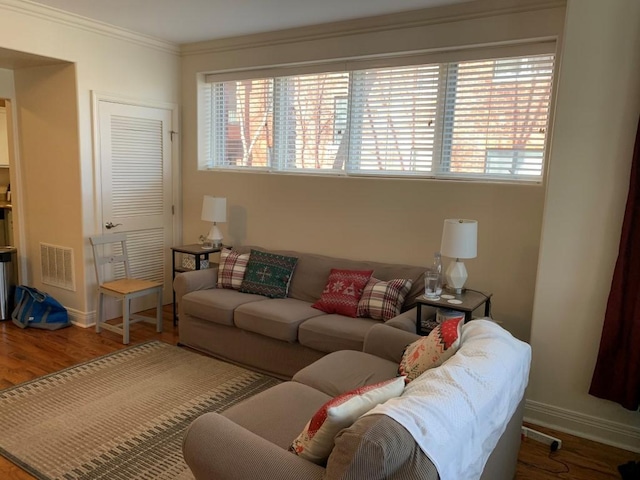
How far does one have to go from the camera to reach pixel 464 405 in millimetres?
1445

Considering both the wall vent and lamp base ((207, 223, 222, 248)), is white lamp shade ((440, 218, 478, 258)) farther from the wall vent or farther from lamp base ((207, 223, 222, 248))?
the wall vent

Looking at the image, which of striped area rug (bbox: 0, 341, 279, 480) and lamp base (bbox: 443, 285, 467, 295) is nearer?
striped area rug (bbox: 0, 341, 279, 480)

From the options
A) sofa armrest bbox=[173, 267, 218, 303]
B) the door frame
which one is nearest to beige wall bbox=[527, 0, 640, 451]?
sofa armrest bbox=[173, 267, 218, 303]

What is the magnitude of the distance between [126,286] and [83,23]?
2.28 metres

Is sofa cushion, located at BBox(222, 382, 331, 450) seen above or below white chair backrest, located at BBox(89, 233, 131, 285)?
below

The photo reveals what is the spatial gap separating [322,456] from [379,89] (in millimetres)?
3083

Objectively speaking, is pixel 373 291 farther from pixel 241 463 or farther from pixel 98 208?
pixel 98 208

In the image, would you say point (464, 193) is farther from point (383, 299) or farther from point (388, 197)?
point (383, 299)

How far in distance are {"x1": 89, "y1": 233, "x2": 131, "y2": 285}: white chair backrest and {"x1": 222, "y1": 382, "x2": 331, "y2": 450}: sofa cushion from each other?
2.71 meters

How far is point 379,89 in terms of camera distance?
152 inches

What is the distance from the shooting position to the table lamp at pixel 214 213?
4402 mm

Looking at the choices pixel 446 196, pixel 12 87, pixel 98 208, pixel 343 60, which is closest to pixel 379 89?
pixel 343 60

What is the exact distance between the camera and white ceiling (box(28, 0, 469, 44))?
3.47 metres

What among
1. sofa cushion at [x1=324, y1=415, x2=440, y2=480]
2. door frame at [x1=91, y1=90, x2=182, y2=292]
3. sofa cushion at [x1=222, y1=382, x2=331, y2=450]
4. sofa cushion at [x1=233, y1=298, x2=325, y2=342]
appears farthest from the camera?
door frame at [x1=91, y1=90, x2=182, y2=292]
